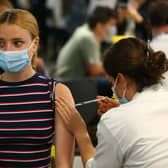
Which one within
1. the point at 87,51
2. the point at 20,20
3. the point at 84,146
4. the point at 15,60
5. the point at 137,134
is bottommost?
the point at 84,146

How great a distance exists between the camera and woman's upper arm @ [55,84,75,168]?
6.31 ft

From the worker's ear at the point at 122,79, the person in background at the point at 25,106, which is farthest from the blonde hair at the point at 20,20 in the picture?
the worker's ear at the point at 122,79

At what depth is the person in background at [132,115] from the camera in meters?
1.65

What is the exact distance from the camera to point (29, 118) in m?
1.89

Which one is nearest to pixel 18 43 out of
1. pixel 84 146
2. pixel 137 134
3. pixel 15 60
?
pixel 15 60

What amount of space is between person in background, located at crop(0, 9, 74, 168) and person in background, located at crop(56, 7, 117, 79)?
2283 mm

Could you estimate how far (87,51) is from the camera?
425cm

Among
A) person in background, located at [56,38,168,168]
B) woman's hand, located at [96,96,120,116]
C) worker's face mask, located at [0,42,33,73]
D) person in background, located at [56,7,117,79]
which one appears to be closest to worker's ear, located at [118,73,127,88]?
person in background, located at [56,38,168,168]

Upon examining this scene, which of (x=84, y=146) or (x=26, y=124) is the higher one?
(x=26, y=124)

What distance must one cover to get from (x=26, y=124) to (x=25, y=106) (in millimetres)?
74

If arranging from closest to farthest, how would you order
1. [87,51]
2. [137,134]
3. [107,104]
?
1. [137,134]
2. [107,104]
3. [87,51]

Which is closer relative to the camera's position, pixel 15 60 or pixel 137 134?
pixel 137 134

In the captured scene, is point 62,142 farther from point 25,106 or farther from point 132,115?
point 132,115

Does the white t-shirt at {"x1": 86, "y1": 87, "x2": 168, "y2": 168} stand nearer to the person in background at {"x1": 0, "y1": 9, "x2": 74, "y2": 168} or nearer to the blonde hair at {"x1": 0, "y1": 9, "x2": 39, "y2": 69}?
the person in background at {"x1": 0, "y1": 9, "x2": 74, "y2": 168}
